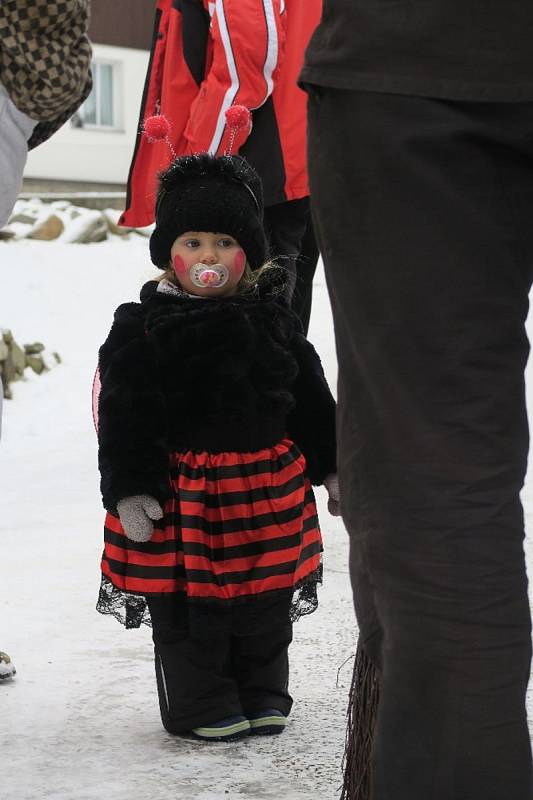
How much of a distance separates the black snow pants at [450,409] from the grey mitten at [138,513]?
1234 millimetres

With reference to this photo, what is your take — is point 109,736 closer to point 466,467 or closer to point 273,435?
point 273,435

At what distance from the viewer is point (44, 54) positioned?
236 cm

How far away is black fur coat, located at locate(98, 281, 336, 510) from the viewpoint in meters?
2.66

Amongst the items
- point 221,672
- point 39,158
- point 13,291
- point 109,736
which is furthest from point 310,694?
point 39,158

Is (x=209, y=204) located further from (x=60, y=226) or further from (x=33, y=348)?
(x=60, y=226)

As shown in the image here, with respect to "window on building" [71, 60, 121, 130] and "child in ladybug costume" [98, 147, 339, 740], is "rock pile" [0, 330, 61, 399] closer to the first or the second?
"child in ladybug costume" [98, 147, 339, 740]

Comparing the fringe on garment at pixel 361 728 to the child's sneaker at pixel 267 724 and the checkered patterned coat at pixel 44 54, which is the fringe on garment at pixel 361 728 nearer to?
the child's sneaker at pixel 267 724

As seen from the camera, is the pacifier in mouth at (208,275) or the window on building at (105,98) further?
the window on building at (105,98)

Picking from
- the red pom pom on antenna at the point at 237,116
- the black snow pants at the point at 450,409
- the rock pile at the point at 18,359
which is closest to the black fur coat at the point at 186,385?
the red pom pom on antenna at the point at 237,116

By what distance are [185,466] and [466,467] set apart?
1.36 m

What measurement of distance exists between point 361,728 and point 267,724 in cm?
88

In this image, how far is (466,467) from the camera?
1.40 metres

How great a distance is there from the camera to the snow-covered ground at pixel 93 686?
98.0 inches

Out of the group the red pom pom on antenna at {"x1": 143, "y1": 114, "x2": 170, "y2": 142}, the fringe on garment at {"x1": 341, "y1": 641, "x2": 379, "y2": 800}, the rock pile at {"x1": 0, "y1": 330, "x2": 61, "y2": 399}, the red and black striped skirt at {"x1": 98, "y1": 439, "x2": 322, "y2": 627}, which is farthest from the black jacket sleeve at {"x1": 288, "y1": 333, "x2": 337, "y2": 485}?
the rock pile at {"x1": 0, "y1": 330, "x2": 61, "y2": 399}
